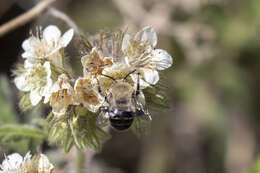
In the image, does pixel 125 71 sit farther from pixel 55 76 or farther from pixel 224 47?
pixel 224 47

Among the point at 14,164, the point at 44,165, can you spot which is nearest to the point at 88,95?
the point at 44,165

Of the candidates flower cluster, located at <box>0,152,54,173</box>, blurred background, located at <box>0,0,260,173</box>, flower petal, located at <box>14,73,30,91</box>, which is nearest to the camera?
flower cluster, located at <box>0,152,54,173</box>

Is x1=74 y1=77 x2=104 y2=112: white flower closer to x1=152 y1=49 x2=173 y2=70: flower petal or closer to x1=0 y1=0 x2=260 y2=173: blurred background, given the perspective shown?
x1=152 y1=49 x2=173 y2=70: flower petal

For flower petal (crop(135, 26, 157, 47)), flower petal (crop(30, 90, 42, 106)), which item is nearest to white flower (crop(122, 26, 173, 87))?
flower petal (crop(135, 26, 157, 47))

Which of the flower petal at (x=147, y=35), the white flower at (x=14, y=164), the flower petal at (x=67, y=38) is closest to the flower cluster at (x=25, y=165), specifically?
the white flower at (x=14, y=164)

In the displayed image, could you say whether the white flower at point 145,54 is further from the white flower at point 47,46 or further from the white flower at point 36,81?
the white flower at point 36,81

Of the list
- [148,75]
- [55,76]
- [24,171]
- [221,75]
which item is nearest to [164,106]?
[148,75]

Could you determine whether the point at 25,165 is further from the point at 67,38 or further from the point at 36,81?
the point at 67,38
